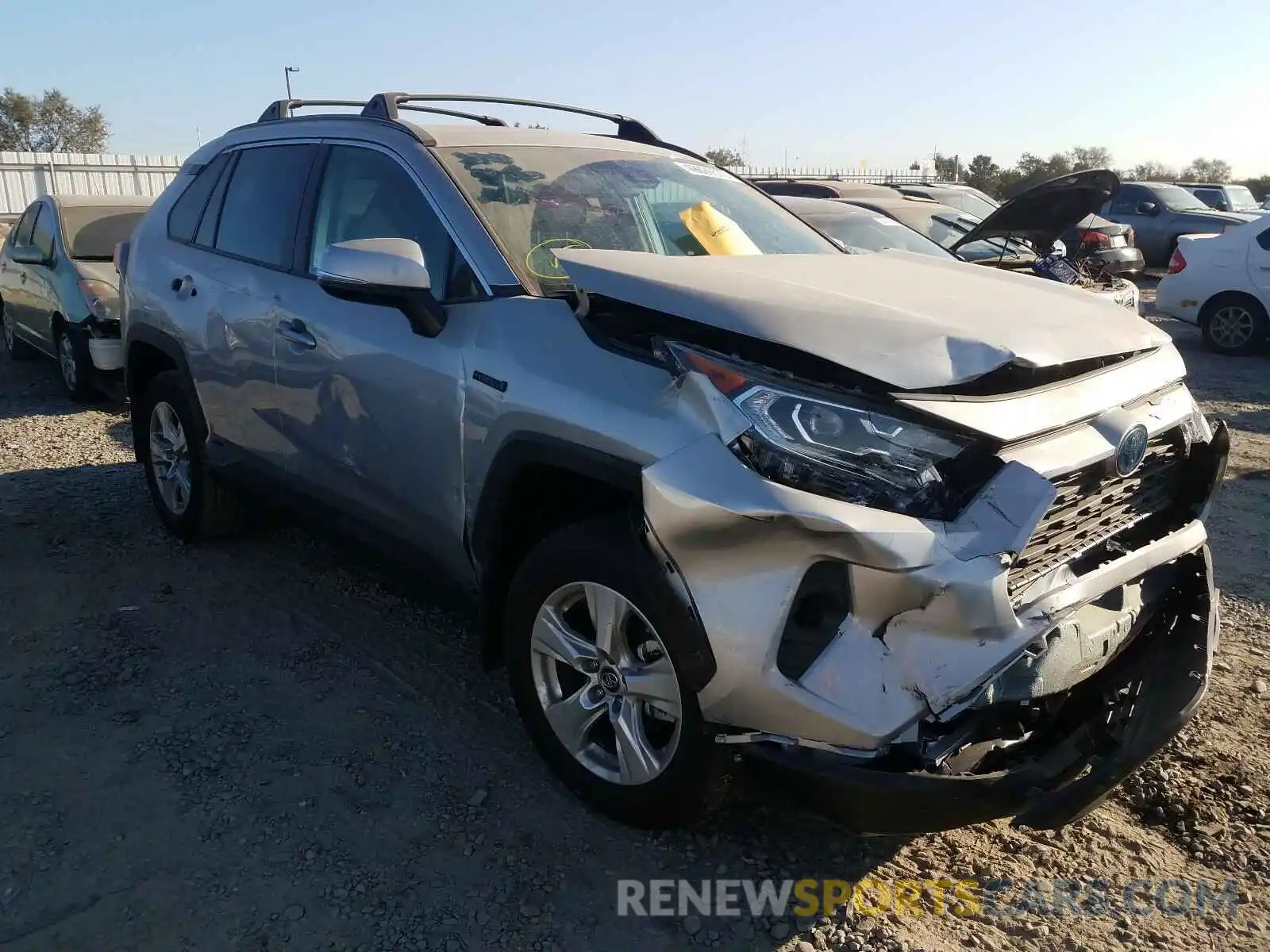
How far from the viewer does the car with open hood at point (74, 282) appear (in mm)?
7996

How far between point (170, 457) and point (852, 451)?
400 cm

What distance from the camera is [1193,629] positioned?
9.18 ft

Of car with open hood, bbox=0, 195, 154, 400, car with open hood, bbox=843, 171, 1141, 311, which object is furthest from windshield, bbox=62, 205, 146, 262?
car with open hood, bbox=843, 171, 1141, 311

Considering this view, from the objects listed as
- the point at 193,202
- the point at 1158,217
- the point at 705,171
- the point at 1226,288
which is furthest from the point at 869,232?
the point at 1158,217

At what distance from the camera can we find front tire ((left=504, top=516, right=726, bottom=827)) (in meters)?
2.54

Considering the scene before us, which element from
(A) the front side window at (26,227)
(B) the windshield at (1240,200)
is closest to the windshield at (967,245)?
(A) the front side window at (26,227)

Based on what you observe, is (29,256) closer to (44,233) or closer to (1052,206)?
(44,233)

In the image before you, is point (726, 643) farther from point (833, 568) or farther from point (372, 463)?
point (372, 463)

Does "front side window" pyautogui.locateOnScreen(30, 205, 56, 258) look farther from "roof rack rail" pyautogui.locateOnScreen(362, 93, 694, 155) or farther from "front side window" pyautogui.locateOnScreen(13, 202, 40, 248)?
"roof rack rail" pyautogui.locateOnScreen(362, 93, 694, 155)

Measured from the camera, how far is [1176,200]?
1952 centimetres

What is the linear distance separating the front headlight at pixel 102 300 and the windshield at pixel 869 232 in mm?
5474

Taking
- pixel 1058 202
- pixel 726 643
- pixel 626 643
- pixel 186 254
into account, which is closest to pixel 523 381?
pixel 626 643

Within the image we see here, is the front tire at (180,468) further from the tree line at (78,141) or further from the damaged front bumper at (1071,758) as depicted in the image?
the tree line at (78,141)

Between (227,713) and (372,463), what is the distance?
3.27ft
